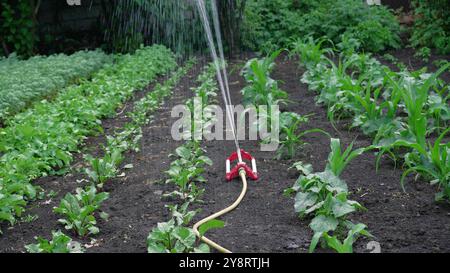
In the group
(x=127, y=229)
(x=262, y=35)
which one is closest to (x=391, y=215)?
(x=127, y=229)

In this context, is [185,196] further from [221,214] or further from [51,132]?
[51,132]

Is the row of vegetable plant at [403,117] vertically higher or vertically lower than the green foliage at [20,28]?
lower

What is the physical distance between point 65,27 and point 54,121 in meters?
6.56

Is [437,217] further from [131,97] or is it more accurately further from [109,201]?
[131,97]

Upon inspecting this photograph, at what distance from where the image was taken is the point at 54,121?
504 centimetres

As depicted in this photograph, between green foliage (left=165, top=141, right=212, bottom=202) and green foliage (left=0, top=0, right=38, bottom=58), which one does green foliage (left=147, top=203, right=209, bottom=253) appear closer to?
green foliage (left=165, top=141, right=212, bottom=202)

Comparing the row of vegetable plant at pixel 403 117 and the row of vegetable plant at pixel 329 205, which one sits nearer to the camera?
the row of vegetable plant at pixel 329 205

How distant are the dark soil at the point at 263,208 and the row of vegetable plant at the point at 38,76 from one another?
1.79m

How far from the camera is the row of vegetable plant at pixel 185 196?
2.79 m

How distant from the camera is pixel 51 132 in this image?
4.63 metres

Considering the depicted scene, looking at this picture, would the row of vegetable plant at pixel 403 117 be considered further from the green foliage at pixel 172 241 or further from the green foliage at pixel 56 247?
the green foliage at pixel 56 247

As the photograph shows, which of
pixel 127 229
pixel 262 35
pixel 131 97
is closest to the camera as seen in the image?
pixel 127 229

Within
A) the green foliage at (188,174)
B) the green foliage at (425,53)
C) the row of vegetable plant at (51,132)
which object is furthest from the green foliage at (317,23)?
the green foliage at (188,174)

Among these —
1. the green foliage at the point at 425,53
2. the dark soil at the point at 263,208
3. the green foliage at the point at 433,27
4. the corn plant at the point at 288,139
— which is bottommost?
the dark soil at the point at 263,208
